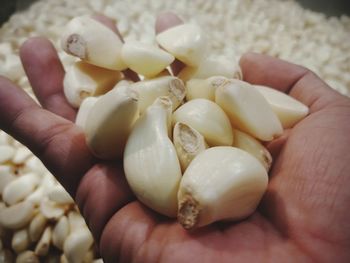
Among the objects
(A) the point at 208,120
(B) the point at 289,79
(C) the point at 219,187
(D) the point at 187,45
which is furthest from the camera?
(B) the point at 289,79

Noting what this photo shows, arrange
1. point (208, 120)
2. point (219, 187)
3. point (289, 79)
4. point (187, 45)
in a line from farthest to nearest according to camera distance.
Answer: point (289, 79)
point (187, 45)
point (208, 120)
point (219, 187)

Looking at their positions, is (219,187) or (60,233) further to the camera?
(60,233)

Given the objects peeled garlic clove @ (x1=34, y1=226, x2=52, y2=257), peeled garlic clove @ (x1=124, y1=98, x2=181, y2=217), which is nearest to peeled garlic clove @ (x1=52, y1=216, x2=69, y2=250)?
peeled garlic clove @ (x1=34, y1=226, x2=52, y2=257)

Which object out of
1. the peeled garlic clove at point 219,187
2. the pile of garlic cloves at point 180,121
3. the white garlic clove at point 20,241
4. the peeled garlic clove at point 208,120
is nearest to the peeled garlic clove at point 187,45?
the pile of garlic cloves at point 180,121

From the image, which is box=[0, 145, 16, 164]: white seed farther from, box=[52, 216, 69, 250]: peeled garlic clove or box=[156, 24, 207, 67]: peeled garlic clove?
box=[156, 24, 207, 67]: peeled garlic clove

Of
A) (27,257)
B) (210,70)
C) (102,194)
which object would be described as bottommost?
(27,257)

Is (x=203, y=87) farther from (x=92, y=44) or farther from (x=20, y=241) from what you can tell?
(x=20, y=241)

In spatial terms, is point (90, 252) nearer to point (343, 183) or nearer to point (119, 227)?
point (119, 227)

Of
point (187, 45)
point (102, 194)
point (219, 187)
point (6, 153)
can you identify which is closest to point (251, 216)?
point (219, 187)
